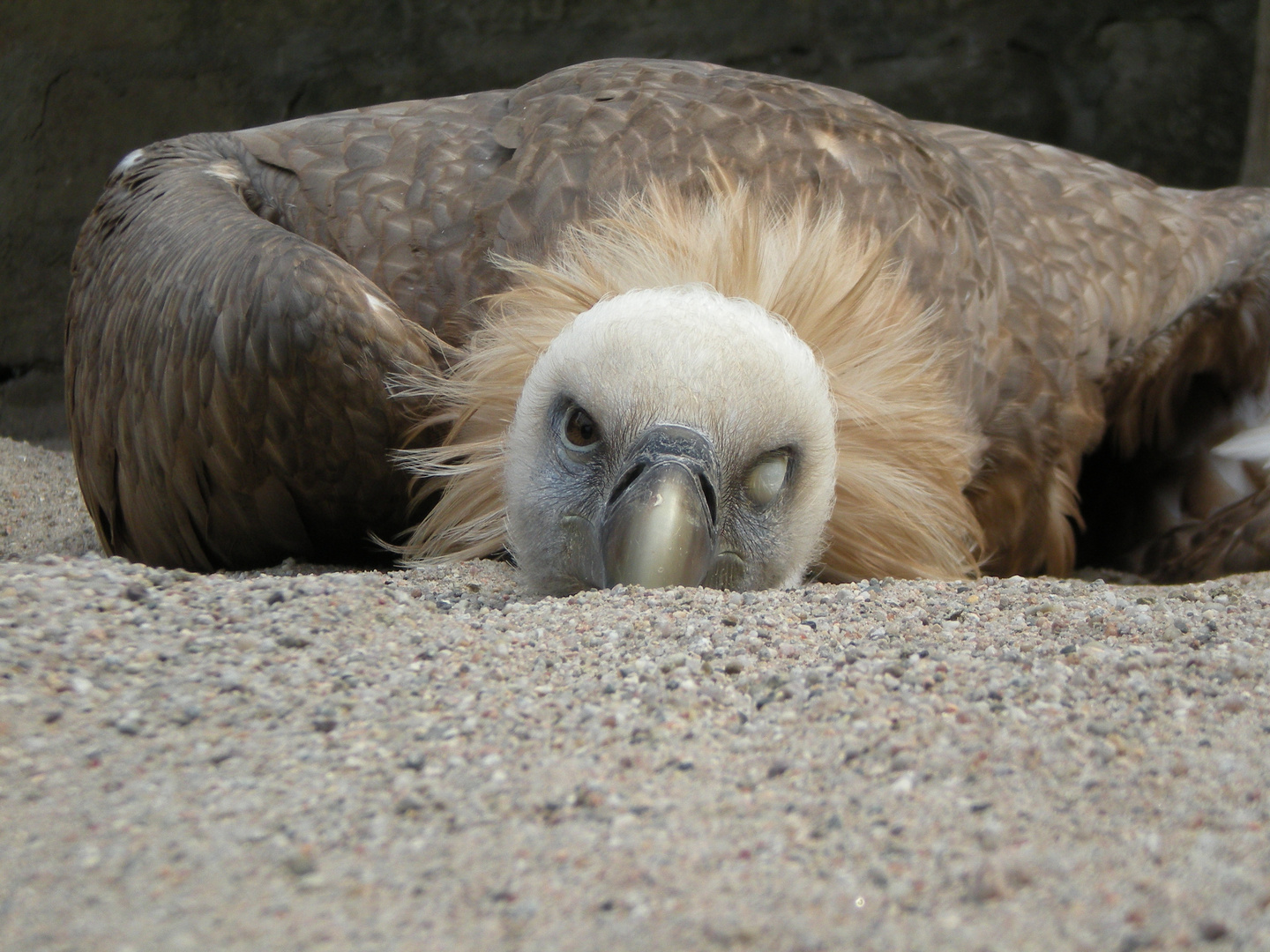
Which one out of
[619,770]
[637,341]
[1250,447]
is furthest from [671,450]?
[1250,447]

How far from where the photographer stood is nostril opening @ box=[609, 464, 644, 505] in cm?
259

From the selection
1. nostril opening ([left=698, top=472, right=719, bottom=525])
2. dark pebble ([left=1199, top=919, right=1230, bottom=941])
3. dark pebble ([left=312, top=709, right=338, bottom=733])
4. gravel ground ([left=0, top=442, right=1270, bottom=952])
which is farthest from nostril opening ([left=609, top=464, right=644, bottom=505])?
dark pebble ([left=1199, top=919, right=1230, bottom=941])

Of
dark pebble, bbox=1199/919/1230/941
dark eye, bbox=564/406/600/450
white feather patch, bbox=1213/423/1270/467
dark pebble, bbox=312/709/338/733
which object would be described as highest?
dark pebble, bbox=1199/919/1230/941

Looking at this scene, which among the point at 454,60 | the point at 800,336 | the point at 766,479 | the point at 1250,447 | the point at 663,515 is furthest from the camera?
the point at 454,60

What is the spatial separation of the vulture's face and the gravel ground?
0.70 ft

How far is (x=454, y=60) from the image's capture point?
24.0 ft

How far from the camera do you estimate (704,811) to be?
1.56m

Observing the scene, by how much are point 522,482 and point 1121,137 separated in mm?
5830

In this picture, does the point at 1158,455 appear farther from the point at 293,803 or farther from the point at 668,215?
the point at 293,803

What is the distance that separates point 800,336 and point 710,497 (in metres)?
0.62

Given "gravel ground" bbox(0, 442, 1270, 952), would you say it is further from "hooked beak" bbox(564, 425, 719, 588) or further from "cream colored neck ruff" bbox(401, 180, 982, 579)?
"cream colored neck ruff" bbox(401, 180, 982, 579)

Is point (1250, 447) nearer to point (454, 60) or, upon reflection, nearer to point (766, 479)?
point (766, 479)

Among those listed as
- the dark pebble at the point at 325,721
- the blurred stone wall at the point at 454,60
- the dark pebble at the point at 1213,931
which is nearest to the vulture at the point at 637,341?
the dark pebble at the point at 325,721

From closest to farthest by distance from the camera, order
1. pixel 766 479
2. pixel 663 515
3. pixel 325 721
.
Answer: pixel 325 721 → pixel 663 515 → pixel 766 479
